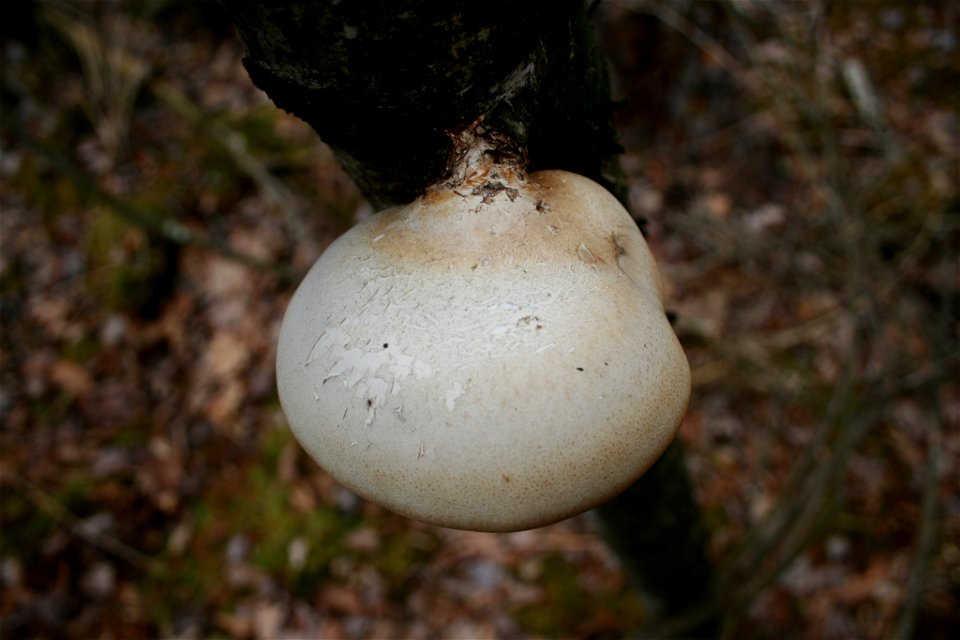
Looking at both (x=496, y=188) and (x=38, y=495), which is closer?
(x=496, y=188)

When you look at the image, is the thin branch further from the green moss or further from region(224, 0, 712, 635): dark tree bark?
region(224, 0, 712, 635): dark tree bark

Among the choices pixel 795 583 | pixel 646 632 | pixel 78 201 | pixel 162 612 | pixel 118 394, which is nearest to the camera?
pixel 646 632

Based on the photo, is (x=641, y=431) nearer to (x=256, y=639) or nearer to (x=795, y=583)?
(x=795, y=583)

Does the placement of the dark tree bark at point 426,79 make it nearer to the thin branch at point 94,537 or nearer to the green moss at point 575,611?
the green moss at point 575,611

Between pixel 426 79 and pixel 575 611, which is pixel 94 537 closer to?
pixel 575 611

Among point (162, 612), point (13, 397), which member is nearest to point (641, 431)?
point (162, 612)

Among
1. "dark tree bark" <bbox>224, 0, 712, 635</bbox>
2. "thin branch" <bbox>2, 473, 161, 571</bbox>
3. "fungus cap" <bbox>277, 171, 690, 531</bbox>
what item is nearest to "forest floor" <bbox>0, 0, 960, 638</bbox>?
"thin branch" <bbox>2, 473, 161, 571</bbox>

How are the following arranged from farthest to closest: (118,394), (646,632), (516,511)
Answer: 1. (118,394)
2. (646,632)
3. (516,511)

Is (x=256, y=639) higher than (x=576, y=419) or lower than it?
lower
